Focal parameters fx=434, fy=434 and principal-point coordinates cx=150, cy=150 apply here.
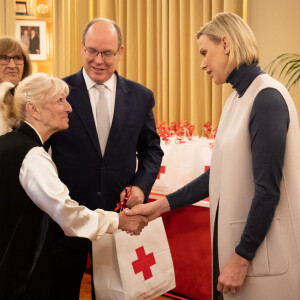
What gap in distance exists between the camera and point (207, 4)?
12.5 ft

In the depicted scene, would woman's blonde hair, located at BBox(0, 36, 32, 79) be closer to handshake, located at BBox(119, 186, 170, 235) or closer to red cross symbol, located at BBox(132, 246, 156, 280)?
handshake, located at BBox(119, 186, 170, 235)

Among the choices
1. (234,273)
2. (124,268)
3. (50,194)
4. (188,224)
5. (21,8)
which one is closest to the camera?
(234,273)

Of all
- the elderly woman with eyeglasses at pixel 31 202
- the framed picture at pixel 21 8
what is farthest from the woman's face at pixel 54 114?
the framed picture at pixel 21 8

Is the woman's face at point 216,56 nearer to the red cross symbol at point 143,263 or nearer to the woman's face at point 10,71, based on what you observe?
the red cross symbol at point 143,263

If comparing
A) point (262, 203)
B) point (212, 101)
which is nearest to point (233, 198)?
point (262, 203)

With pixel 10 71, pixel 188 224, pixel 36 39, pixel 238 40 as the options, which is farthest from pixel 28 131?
pixel 36 39

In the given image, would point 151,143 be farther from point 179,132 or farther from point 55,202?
point 179,132

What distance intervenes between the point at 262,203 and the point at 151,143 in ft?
3.07

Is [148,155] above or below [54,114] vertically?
below

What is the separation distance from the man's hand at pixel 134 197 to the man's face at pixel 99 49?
1.69 feet

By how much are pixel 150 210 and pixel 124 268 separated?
0.27 m

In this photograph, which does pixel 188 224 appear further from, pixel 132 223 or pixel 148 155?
pixel 132 223

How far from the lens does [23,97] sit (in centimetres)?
169

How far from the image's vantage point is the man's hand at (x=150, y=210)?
6.07 ft
